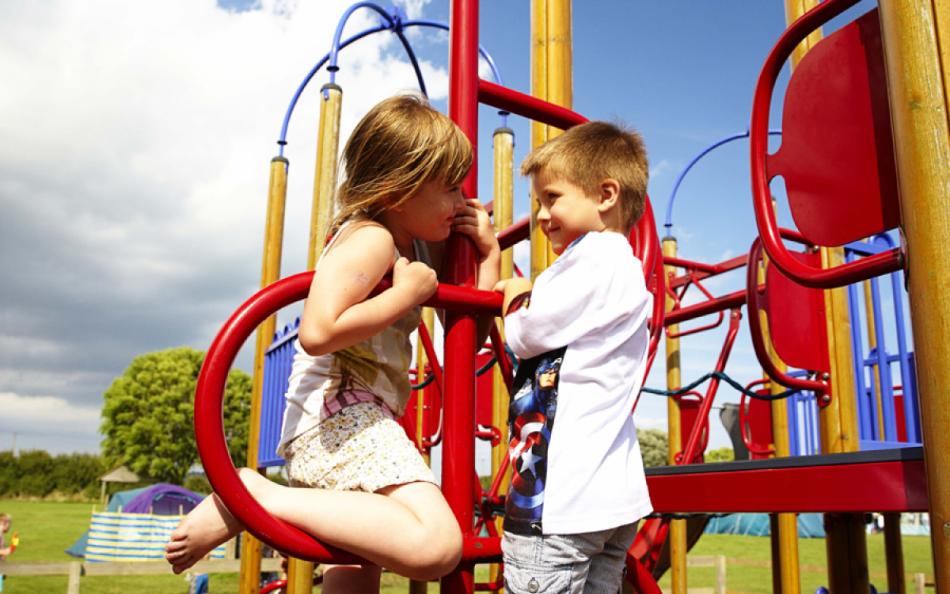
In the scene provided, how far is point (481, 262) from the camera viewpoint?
4.46 ft

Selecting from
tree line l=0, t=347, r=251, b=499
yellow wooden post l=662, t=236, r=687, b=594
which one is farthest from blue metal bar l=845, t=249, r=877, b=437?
tree line l=0, t=347, r=251, b=499

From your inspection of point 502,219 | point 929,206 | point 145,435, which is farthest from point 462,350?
point 145,435

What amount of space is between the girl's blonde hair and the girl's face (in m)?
0.02

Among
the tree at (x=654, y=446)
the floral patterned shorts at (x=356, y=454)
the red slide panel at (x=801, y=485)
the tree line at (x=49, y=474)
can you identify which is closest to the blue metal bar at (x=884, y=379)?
the red slide panel at (x=801, y=485)

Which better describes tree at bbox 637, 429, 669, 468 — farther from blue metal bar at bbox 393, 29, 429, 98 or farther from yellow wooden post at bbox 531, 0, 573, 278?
yellow wooden post at bbox 531, 0, 573, 278

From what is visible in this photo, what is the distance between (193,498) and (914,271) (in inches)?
771

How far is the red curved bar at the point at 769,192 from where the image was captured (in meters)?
1.37

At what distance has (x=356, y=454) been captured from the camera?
116 centimetres

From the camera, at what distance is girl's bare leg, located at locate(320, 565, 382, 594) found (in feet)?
4.44

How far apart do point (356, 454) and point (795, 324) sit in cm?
295

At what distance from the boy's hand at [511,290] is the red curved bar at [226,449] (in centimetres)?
39

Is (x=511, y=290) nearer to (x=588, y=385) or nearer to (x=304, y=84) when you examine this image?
(x=588, y=385)

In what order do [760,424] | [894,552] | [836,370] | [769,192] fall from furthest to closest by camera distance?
[760,424] < [894,552] < [836,370] < [769,192]

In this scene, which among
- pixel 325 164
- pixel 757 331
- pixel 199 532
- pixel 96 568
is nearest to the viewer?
pixel 199 532
